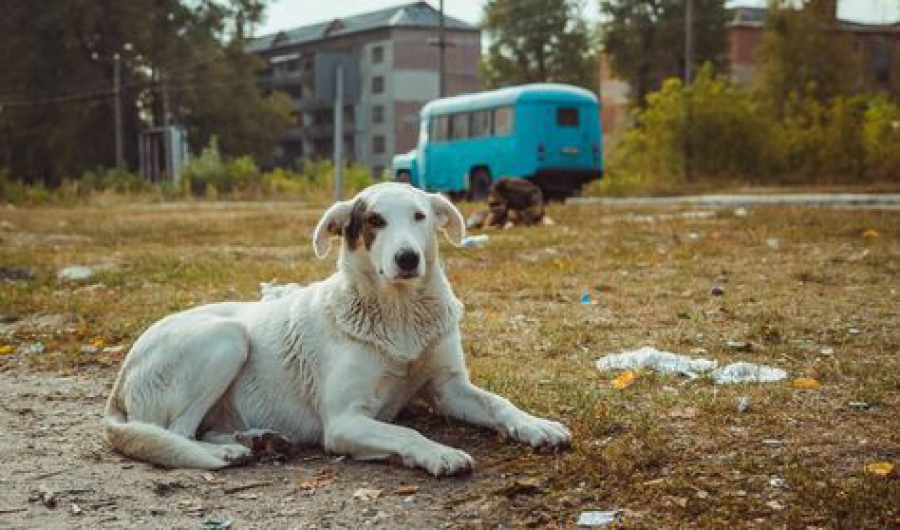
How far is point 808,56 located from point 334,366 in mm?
35834

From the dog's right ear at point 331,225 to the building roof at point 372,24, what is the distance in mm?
65243

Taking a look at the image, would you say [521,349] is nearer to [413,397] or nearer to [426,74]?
[413,397]

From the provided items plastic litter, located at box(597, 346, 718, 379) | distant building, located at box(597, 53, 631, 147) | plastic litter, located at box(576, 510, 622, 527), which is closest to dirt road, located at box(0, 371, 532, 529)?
plastic litter, located at box(576, 510, 622, 527)

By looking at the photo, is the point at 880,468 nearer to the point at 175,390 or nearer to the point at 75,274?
the point at 175,390

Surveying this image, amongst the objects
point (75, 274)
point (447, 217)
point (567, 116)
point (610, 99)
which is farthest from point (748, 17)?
point (447, 217)

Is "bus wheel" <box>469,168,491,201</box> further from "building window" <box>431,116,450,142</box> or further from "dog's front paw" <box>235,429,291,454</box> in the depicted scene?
"dog's front paw" <box>235,429,291,454</box>

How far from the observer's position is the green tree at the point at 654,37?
5650cm

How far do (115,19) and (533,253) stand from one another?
43.2 m

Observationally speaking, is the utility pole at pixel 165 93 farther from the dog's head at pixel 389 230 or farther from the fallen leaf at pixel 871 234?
the dog's head at pixel 389 230

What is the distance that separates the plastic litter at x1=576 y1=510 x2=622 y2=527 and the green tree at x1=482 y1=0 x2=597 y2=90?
57.3m

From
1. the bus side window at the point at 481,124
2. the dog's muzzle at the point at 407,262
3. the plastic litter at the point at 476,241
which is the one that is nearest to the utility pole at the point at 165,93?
the bus side window at the point at 481,124

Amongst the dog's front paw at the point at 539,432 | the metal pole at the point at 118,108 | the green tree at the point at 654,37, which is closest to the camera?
the dog's front paw at the point at 539,432

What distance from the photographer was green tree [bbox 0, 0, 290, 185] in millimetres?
49906

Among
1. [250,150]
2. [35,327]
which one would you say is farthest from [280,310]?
[250,150]
